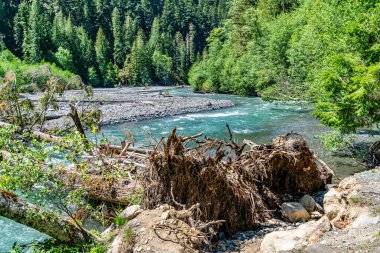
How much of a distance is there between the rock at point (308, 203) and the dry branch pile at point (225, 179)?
1.97 ft

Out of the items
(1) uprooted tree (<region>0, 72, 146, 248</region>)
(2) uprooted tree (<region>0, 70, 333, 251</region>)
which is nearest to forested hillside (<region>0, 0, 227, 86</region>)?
(1) uprooted tree (<region>0, 72, 146, 248</region>)

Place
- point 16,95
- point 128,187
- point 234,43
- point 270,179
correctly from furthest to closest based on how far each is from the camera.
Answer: point 234,43, point 16,95, point 270,179, point 128,187

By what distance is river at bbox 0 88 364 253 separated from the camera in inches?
739

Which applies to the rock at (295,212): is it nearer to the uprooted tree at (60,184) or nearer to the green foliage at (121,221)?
the uprooted tree at (60,184)

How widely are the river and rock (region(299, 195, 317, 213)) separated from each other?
4181 mm

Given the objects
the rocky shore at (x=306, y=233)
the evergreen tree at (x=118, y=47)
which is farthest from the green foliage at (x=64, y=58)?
the rocky shore at (x=306, y=233)

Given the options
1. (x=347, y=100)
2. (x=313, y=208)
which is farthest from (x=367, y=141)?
(x=313, y=208)

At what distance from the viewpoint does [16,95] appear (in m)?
18.2

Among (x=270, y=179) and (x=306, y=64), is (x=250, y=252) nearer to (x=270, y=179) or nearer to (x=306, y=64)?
(x=270, y=179)

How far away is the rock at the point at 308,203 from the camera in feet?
35.0

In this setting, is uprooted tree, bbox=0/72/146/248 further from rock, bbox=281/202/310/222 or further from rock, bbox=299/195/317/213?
rock, bbox=299/195/317/213

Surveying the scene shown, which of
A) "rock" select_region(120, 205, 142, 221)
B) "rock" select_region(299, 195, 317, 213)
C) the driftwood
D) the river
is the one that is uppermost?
"rock" select_region(120, 205, 142, 221)

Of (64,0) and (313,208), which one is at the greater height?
(64,0)

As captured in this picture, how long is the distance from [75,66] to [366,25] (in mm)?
84173
